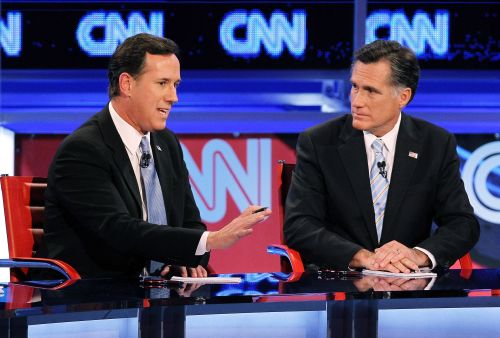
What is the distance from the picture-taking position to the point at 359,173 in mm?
3250

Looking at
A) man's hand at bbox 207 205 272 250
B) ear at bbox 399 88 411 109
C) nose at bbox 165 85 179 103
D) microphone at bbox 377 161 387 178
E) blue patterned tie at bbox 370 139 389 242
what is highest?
ear at bbox 399 88 411 109

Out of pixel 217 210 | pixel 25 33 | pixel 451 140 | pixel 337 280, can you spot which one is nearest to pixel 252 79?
pixel 217 210

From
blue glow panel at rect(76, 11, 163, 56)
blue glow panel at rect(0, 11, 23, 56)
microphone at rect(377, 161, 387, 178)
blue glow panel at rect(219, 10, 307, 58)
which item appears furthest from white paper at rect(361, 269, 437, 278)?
blue glow panel at rect(0, 11, 23, 56)

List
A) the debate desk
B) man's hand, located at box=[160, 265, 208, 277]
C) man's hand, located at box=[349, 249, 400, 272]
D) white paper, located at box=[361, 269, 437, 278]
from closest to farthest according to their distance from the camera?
the debate desk
white paper, located at box=[361, 269, 437, 278]
man's hand, located at box=[160, 265, 208, 277]
man's hand, located at box=[349, 249, 400, 272]

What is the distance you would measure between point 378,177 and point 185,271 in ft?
2.71

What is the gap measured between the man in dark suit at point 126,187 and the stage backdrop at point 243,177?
1.65m

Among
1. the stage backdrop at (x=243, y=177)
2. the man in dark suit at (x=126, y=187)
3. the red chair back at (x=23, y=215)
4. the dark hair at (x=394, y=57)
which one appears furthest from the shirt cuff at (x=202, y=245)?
the stage backdrop at (x=243, y=177)

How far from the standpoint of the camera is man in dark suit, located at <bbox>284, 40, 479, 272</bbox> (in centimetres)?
324

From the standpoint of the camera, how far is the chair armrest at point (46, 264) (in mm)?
2781

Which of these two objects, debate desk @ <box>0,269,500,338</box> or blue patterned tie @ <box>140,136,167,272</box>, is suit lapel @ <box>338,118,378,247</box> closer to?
blue patterned tie @ <box>140,136,167,272</box>

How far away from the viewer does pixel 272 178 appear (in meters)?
4.83

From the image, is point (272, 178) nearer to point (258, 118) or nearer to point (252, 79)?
point (258, 118)

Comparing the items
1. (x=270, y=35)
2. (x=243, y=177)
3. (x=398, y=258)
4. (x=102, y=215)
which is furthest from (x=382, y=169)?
(x=270, y=35)

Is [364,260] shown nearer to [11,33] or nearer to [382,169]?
[382,169]
